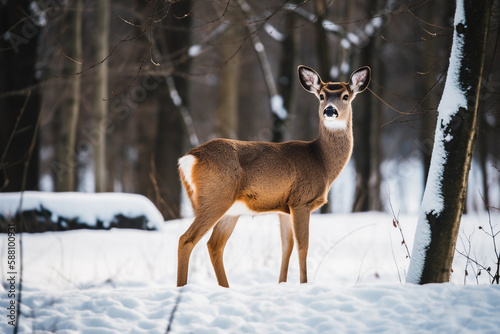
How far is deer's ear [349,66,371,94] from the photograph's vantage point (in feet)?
17.5

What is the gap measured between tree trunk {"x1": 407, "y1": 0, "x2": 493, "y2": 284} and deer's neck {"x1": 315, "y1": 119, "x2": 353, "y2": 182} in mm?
1231

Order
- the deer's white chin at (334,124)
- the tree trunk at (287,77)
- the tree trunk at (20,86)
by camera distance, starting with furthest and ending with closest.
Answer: the tree trunk at (287,77)
the tree trunk at (20,86)
the deer's white chin at (334,124)

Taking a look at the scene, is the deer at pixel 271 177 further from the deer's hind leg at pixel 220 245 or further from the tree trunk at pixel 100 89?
the tree trunk at pixel 100 89

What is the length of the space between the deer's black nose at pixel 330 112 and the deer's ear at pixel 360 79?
0.51 metres

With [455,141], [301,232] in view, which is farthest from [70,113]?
[455,141]

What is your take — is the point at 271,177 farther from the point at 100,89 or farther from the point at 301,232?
the point at 100,89

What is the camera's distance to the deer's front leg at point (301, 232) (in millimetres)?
4840

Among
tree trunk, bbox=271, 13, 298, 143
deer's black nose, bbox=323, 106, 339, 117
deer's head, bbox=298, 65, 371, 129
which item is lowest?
deer's black nose, bbox=323, 106, 339, 117

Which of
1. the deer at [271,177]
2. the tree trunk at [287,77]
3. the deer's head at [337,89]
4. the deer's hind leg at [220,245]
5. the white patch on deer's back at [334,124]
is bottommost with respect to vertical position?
the deer's hind leg at [220,245]

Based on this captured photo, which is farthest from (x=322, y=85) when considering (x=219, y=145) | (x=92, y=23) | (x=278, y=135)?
(x=92, y=23)

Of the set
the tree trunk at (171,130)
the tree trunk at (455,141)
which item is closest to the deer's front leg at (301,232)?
the tree trunk at (455,141)

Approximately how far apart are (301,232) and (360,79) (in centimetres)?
164

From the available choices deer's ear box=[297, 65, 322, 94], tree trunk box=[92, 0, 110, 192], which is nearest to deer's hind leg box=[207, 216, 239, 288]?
deer's ear box=[297, 65, 322, 94]

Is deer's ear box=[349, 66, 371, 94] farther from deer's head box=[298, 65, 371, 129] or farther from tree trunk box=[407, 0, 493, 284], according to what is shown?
tree trunk box=[407, 0, 493, 284]
